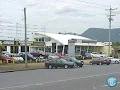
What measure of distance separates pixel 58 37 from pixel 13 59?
152ft

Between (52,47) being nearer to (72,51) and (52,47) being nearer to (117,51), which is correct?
(117,51)

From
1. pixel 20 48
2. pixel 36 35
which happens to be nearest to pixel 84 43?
pixel 36 35

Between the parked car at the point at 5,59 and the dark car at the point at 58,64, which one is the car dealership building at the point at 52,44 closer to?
the parked car at the point at 5,59

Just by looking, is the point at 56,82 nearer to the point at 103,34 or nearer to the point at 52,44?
the point at 52,44

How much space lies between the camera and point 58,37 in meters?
106

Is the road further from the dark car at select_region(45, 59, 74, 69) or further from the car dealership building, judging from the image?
the car dealership building

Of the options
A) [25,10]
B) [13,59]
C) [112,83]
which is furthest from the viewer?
[13,59]

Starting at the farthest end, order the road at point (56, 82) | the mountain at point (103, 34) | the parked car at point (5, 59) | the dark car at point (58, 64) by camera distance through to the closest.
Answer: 1. the mountain at point (103, 34)
2. the parked car at point (5, 59)
3. the dark car at point (58, 64)
4. the road at point (56, 82)

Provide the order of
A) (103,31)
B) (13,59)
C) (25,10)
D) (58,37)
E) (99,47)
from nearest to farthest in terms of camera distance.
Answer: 1. (25,10)
2. (13,59)
3. (58,37)
4. (99,47)
5. (103,31)

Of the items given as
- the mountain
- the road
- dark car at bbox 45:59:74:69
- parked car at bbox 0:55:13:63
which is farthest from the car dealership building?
the road

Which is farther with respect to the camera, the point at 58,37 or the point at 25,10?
the point at 58,37

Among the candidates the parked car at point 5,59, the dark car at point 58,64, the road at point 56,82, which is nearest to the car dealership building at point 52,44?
the parked car at point 5,59

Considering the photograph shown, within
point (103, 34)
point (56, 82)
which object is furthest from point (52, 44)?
point (56, 82)

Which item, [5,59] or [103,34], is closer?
[5,59]
